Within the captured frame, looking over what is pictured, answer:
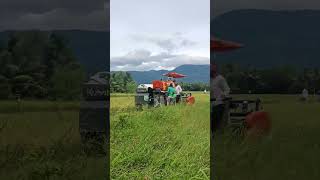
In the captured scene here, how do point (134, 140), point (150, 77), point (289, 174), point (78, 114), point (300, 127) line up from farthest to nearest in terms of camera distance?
1. point (150, 77)
2. point (134, 140)
3. point (300, 127)
4. point (78, 114)
5. point (289, 174)

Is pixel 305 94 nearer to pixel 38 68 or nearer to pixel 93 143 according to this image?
pixel 93 143

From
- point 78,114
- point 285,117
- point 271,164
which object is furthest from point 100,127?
point 285,117

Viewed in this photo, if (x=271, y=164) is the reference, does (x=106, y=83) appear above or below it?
above

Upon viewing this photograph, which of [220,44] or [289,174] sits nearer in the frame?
[289,174]

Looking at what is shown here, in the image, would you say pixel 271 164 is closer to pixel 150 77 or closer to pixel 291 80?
pixel 291 80

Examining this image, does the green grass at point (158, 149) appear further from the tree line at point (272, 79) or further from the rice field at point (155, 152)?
the tree line at point (272, 79)

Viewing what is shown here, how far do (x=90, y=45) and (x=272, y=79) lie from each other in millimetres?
1974

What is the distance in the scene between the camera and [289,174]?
4.09 m

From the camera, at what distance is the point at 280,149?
4402 mm

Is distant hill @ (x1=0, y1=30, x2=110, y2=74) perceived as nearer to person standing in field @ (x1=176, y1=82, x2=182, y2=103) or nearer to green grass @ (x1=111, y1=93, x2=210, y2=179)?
green grass @ (x1=111, y1=93, x2=210, y2=179)

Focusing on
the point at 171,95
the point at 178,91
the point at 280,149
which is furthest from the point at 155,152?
the point at 178,91

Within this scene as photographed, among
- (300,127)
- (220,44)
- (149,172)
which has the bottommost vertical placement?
(149,172)

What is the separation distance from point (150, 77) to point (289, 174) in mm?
7407

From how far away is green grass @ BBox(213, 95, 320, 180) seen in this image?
413cm
